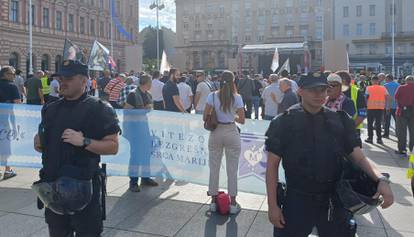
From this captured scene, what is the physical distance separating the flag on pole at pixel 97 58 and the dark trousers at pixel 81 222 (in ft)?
35.7

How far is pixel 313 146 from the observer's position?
2.86m

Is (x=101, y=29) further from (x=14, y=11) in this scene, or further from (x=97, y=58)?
(x=97, y=58)

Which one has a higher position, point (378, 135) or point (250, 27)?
point (250, 27)

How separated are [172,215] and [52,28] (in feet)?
165

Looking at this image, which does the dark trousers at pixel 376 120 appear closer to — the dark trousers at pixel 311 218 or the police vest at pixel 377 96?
the police vest at pixel 377 96

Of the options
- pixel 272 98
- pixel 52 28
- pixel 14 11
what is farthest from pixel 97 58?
pixel 52 28

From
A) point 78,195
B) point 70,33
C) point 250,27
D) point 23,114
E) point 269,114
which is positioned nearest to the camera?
point 78,195

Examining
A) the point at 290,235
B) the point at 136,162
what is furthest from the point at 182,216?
the point at 290,235

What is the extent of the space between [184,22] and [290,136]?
96.7 meters

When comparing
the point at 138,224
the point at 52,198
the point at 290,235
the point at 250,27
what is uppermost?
the point at 250,27

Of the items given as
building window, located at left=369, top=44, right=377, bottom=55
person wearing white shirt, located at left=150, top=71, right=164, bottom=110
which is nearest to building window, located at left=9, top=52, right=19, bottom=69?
person wearing white shirt, located at left=150, top=71, right=164, bottom=110

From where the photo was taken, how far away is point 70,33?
179ft

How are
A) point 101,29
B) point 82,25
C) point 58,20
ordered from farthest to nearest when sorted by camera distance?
1. point 101,29
2. point 82,25
3. point 58,20

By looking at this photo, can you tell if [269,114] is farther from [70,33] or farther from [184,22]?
[184,22]
